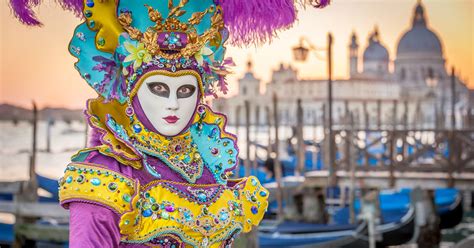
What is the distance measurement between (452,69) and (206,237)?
Result: 7.89m

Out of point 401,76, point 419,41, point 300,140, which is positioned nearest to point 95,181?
point 300,140

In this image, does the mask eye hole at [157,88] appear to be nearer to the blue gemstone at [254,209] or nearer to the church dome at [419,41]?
the blue gemstone at [254,209]

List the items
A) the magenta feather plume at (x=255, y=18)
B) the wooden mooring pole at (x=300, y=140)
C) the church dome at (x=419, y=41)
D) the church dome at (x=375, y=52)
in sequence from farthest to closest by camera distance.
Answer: the church dome at (x=375, y=52), the church dome at (x=419, y=41), the wooden mooring pole at (x=300, y=140), the magenta feather plume at (x=255, y=18)

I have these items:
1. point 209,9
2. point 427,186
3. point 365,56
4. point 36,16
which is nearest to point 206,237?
point 209,9

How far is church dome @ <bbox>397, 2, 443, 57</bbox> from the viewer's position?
46.4m

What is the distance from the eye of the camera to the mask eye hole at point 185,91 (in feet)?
4.63

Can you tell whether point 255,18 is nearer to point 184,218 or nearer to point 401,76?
point 184,218

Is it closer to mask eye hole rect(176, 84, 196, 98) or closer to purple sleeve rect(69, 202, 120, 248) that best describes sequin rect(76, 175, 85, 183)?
purple sleeve rect(69, 202, 120, 248)

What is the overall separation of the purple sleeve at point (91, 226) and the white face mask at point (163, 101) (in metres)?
0.19

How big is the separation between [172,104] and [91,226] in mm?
259

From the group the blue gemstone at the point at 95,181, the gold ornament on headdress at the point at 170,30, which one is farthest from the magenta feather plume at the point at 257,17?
the blue gemstone at the point at 95,181

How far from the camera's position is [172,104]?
1.39 m

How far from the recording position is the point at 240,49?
1660 millimetres

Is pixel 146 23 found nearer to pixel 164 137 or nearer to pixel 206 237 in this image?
pixel 164 137
